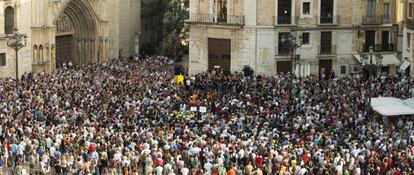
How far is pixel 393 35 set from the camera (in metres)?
65.1

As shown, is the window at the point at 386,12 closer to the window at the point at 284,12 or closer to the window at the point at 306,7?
the window at the point at 306,7

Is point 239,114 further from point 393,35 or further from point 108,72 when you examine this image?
point 393,35

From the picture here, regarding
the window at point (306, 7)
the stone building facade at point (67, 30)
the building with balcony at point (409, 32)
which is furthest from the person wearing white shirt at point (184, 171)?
the stone building facade at point (67, 30)

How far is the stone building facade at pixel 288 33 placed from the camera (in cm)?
6197

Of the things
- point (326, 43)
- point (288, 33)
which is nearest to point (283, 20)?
point (288, 33)

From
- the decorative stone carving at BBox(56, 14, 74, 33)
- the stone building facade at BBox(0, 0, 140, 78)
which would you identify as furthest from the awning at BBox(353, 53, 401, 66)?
the decorative stone carving at BBox(56, 14, 74, 33)

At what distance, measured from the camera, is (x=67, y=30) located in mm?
70812

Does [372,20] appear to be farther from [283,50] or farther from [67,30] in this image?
[67,30]

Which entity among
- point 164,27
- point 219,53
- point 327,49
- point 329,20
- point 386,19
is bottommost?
point 219,53

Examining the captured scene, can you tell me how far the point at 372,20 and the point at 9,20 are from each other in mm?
26196

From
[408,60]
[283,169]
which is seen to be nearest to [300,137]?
[283,169]

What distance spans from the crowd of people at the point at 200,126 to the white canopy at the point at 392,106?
0.56 metres

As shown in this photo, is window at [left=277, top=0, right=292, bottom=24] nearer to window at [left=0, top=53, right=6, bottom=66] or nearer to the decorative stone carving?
the decorative stone carving

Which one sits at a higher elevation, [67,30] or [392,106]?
[67,30]
